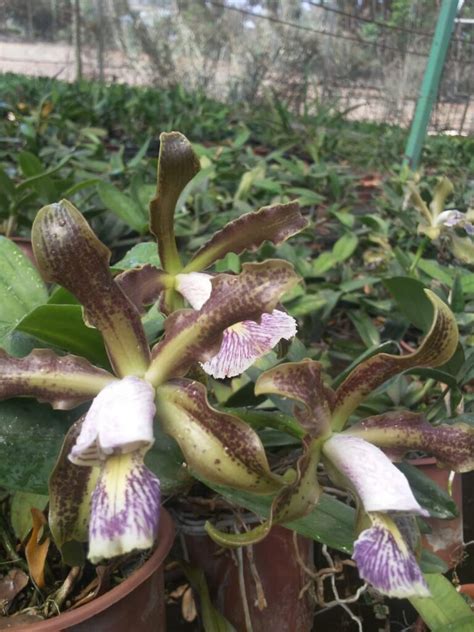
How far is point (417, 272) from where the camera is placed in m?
1.64

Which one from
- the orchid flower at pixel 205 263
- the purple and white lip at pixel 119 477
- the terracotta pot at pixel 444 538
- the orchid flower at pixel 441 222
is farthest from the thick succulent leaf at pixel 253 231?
the orchid flower at pixel 441 222

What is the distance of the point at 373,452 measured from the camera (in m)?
0.58

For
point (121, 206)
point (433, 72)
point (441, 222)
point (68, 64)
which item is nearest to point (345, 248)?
point (441, 222)

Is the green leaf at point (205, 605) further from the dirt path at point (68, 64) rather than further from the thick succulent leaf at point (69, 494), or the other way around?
the dirt path at point (68, 64)

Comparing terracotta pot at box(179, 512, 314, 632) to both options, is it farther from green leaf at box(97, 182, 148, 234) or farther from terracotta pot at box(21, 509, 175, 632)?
green leaf at box(97, 182, 148, 234)

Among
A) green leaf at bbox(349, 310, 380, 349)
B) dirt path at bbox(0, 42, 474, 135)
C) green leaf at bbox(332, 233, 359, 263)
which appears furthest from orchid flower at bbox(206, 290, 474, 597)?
dirt path at bbox(0, 42, 474, 135)

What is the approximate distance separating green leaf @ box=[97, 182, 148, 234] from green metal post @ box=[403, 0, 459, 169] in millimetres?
Answer: 1226

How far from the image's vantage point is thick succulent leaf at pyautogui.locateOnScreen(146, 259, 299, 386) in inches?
20.3

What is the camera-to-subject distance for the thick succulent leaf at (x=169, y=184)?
0.70 metres

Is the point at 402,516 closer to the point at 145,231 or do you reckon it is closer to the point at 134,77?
the point at 145,231

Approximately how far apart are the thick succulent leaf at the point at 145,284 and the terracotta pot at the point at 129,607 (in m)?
0.27

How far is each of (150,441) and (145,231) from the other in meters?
1.07

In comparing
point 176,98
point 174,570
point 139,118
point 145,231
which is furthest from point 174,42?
point 174,570

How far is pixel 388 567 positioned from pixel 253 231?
0.44 metres
